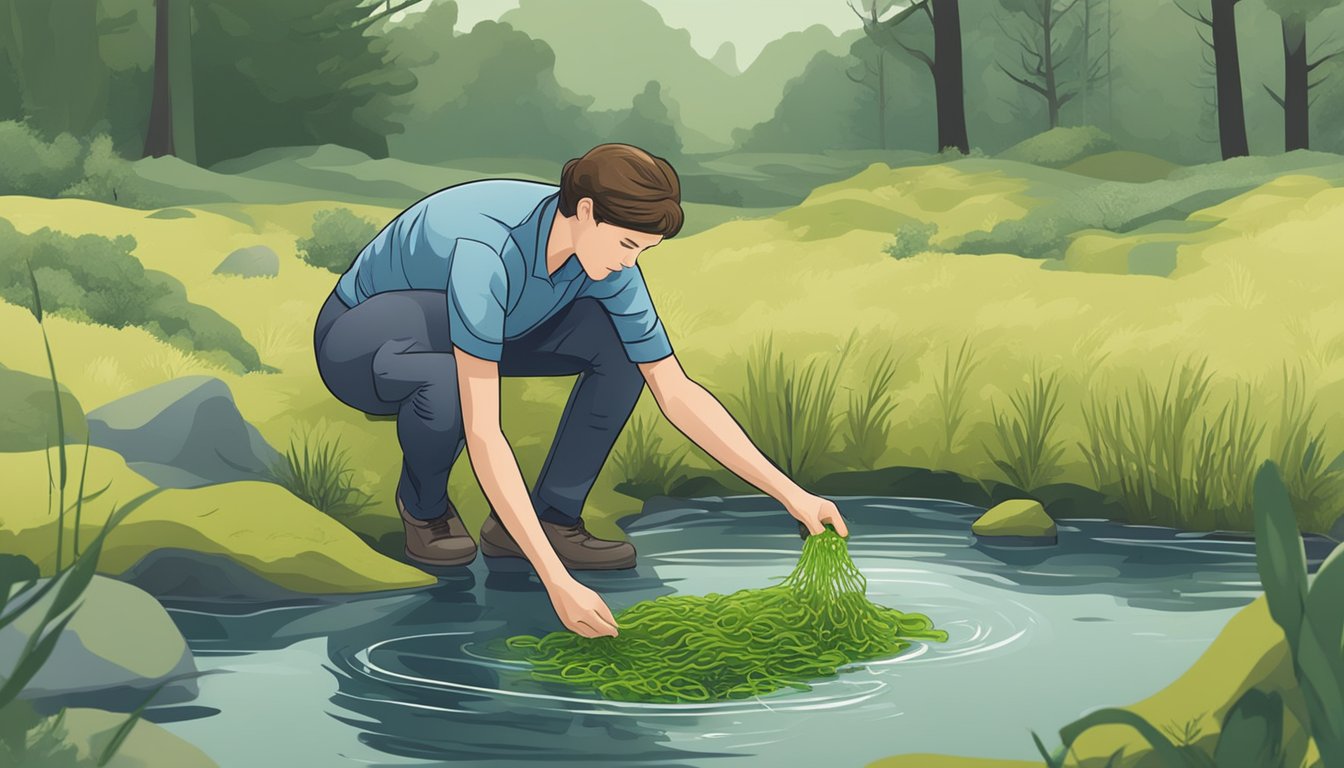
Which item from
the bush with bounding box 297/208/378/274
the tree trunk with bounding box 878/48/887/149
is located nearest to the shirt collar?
the bush with bounding box 297/208/378/274

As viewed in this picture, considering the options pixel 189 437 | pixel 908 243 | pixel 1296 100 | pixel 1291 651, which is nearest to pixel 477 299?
pixel 189 437

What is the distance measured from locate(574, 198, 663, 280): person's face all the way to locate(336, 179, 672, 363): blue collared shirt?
0.28 m

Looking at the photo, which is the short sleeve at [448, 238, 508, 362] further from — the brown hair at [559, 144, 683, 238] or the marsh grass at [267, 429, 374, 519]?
the marsh grass at [267, 429, 374, 519]

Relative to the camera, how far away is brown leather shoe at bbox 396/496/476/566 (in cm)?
486

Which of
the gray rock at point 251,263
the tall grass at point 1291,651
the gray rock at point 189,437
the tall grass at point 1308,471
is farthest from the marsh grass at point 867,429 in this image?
the gray rock at point 251,263

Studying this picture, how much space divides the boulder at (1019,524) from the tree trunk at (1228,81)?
9.70 metres

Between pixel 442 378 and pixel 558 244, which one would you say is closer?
pixel 558 244

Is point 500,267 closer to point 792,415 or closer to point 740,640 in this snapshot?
point 740,640

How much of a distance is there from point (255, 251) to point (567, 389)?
379 centimetres

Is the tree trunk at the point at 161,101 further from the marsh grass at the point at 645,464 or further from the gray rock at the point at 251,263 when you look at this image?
the marsh grass at the point at 645,464

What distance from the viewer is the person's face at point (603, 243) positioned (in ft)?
12.5

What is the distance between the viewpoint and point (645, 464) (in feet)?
19.8

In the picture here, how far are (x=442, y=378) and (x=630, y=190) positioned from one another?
3.95 ft

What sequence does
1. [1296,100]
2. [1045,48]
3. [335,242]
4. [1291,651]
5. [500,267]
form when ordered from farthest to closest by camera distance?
[1045,48] < [1296,100] < [335,242] < [500,267] < [1291,651]
